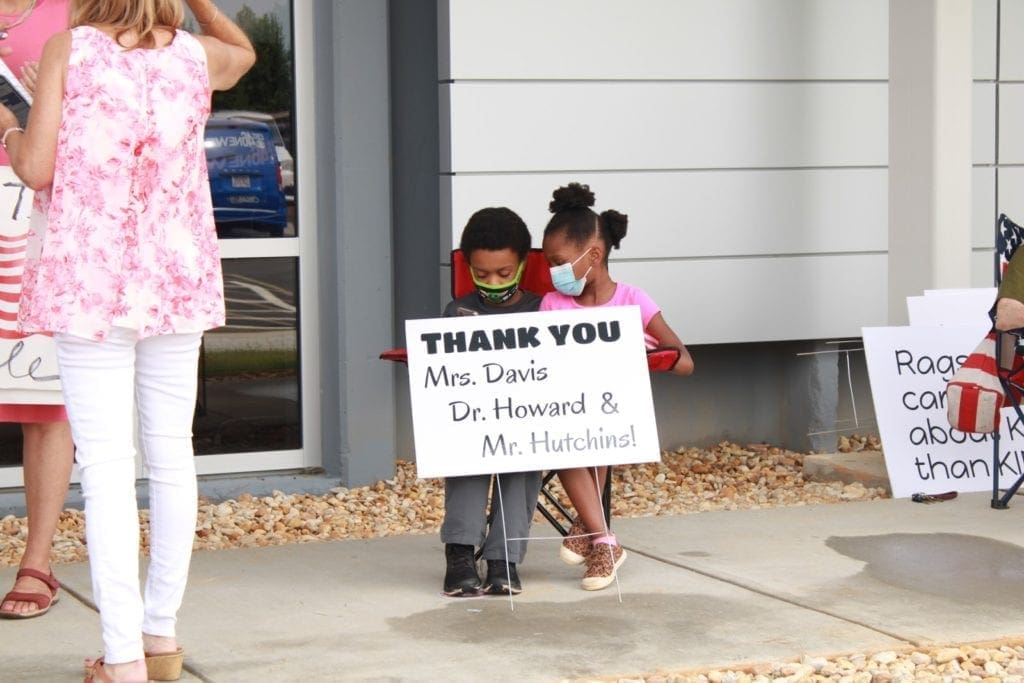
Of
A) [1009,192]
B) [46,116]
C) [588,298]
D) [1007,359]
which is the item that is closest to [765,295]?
[1009,192]

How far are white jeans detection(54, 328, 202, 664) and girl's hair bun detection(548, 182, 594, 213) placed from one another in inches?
65.4

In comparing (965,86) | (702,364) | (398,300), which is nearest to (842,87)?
(965,86)

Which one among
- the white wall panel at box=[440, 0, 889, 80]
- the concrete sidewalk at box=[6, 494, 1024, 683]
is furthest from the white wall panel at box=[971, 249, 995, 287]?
the concrete sidewalk at box=[6, 494, 1024, 683]

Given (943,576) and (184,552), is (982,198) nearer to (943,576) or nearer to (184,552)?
(943,576)

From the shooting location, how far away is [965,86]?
691cm

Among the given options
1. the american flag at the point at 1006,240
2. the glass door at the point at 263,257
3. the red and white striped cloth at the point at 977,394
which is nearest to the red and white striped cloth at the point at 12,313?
the glass door at the point at 263,257

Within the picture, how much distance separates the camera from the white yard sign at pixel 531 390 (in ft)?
16.0

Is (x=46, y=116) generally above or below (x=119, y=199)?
above

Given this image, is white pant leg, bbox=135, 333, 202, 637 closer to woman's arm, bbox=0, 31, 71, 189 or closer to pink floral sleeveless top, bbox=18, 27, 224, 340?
pink floral sleeveless top, bbox=18, 27, 224, 340

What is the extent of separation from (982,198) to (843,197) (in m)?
0.74

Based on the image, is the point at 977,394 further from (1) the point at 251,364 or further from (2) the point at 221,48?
(2) the point at 221,48

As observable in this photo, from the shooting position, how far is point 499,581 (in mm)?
4922

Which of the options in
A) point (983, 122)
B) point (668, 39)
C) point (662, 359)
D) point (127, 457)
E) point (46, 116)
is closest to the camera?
point (46, 116)

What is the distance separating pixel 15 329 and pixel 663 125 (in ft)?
11.3
